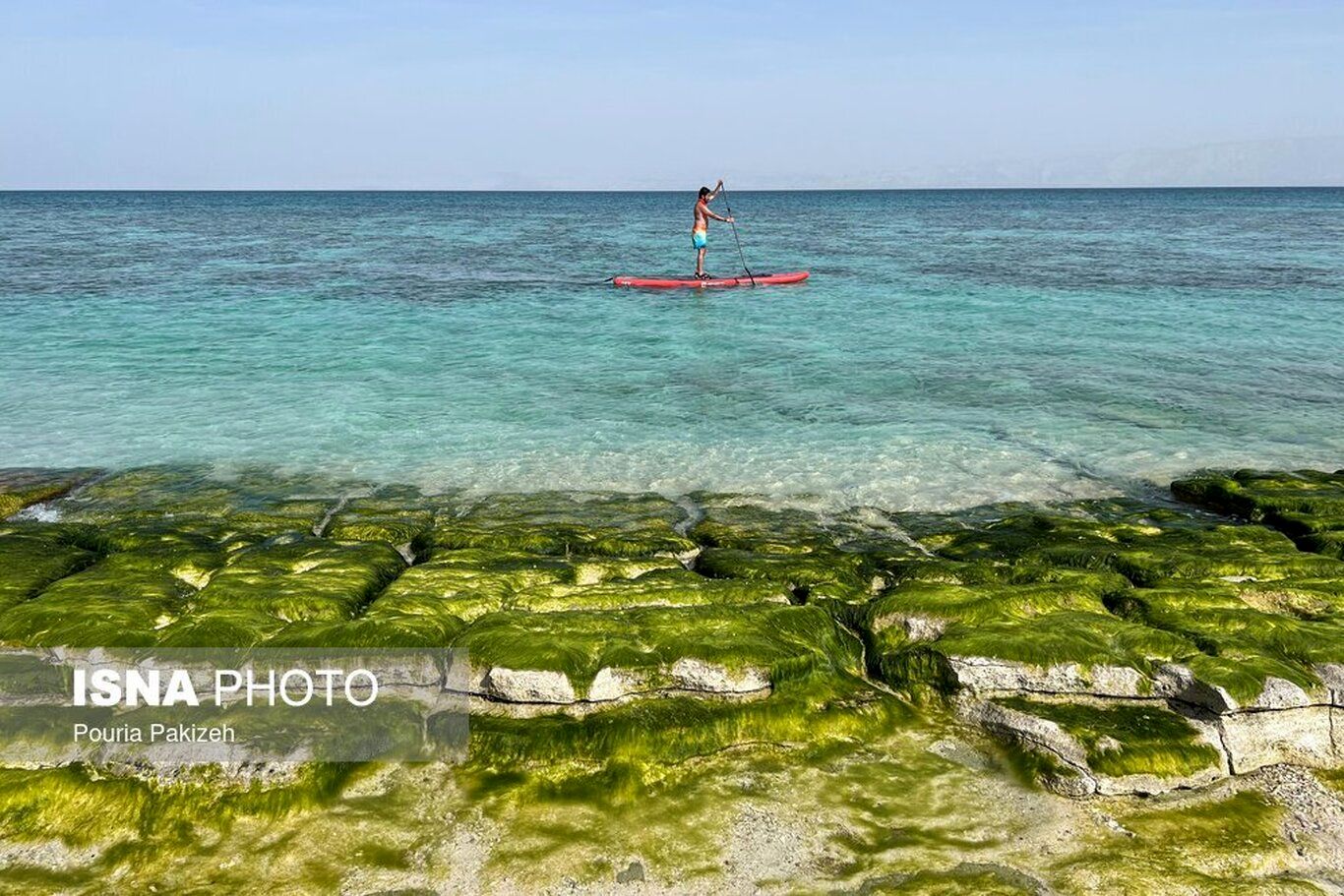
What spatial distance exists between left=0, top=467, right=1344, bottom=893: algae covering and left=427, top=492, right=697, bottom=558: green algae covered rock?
84mm

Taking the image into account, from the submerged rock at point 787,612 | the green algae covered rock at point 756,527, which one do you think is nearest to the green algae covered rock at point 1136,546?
the submerged rock at point 787,612

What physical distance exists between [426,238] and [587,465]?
2004 inches

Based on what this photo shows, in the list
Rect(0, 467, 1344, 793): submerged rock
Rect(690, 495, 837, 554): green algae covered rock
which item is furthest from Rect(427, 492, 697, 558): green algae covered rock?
Rect(690, 495, 837, 554): green algae covered rock

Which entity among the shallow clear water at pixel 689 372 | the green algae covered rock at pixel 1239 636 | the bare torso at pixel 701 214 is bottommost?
the green algae covered rock at pixel 1239 636

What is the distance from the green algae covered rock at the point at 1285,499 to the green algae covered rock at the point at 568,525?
6.70 metres

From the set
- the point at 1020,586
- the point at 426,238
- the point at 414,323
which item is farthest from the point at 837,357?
the point at 426,238

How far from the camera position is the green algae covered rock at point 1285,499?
33.8ft

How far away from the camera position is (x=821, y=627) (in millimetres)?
7809

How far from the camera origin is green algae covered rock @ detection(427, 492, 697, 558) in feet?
33.5

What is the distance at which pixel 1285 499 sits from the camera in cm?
1118

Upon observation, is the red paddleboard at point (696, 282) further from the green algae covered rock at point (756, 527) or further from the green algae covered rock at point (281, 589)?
the green algae covered rock at point (281, 589)

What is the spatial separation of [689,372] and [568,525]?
1027cm

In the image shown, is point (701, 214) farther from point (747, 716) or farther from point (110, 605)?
point (747, 716)

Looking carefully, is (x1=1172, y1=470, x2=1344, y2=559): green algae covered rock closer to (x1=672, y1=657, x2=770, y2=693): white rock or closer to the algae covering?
the algae covering
